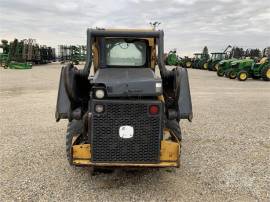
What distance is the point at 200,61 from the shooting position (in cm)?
4225

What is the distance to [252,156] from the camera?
6750 millimetres

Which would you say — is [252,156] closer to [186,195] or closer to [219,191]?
[219,191]

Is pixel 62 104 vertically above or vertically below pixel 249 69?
above

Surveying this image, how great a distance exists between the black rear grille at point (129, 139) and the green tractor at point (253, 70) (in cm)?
2035

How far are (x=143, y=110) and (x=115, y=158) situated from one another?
0.74 m

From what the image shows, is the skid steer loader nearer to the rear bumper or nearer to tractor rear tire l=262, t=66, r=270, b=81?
the rear bumper

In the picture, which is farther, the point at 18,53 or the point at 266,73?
the point at 18,53

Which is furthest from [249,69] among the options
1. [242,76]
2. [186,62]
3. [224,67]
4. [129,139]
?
[129,139]

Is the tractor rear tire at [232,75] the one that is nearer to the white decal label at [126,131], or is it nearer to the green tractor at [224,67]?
the green tractor at [224,67]

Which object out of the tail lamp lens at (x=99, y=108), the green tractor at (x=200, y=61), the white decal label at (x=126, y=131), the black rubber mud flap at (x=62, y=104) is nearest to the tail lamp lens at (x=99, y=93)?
the tail lamp lens at (x=99, y=108)

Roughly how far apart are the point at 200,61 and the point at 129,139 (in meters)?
38.4

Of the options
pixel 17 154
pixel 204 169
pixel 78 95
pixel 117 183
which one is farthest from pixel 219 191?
pixel 17 154

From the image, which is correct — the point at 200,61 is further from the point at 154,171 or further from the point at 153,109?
the point at 153,109

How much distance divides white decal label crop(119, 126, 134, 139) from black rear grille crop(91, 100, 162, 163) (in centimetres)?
4
